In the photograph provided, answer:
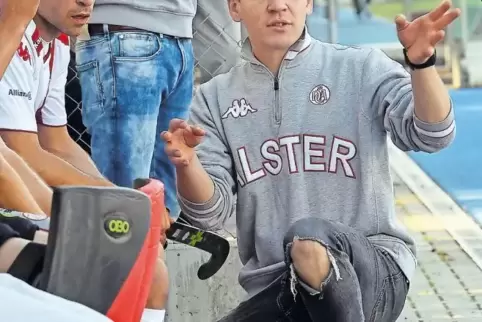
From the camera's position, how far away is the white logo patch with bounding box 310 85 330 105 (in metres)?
2.68

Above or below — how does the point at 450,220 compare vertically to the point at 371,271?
below

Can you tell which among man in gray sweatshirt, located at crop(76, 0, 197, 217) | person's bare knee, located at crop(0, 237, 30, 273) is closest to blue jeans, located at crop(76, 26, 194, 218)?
man in gray sweatshirt, located at crop(76, 0, 197, 217)

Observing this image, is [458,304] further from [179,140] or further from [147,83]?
[179,140]

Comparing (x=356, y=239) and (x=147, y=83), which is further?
(x=147, y=83)

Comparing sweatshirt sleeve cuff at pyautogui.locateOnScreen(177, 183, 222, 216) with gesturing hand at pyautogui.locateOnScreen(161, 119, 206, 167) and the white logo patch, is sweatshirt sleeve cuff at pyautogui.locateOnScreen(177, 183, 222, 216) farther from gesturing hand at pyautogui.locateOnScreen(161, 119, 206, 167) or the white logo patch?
the white logo patch

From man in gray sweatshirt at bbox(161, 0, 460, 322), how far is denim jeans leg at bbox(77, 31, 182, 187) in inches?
17.7

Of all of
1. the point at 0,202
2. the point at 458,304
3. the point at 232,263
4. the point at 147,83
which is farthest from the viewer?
the point at 458,304

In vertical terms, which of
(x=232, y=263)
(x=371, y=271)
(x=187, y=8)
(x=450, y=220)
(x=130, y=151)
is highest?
(x=187, y=8)

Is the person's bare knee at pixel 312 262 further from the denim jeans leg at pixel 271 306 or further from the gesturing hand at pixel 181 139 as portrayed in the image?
the gesturing hand at pixel 181 139

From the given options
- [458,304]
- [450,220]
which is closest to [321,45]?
[458,304]

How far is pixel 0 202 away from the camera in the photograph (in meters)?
1.79

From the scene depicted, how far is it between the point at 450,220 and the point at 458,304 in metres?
2.03

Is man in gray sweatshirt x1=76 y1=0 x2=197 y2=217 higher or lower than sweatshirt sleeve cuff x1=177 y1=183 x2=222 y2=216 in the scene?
higher

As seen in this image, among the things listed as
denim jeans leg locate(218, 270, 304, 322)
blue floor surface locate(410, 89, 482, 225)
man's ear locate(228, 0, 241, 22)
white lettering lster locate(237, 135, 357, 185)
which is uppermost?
man's ear locate(228, 0, 241, 22)
